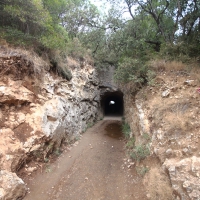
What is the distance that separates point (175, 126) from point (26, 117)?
209 inches

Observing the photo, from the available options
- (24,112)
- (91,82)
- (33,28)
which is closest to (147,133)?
(24,112)

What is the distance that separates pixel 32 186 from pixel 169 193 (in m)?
3.92

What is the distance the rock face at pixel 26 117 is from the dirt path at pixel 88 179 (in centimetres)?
66

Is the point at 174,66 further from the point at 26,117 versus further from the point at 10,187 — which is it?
the point at 10,187

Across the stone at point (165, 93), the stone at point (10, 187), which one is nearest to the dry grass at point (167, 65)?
the stone at point (165, 93)

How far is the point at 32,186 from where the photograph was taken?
4.79m

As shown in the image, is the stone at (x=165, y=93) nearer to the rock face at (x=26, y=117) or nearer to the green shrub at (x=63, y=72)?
the rock face at (x=26, y=117)

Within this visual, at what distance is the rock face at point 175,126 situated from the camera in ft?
11.7

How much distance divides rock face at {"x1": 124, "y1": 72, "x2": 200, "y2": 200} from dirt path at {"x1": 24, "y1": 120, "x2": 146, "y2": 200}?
4.16 ft

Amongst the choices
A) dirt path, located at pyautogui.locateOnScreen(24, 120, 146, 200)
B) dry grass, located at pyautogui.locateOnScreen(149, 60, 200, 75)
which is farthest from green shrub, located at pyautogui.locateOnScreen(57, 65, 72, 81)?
dry grass, located at pyautogui.locateOnScreen(149, 60, 200, 75)

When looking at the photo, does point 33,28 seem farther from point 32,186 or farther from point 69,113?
point 32,186

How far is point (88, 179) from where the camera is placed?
5.38 meters

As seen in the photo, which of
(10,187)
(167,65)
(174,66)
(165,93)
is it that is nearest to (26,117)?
(10,187)

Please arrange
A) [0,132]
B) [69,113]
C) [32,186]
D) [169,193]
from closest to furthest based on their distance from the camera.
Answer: [169,193] → [32,186] → [0,132] → [69,113]
